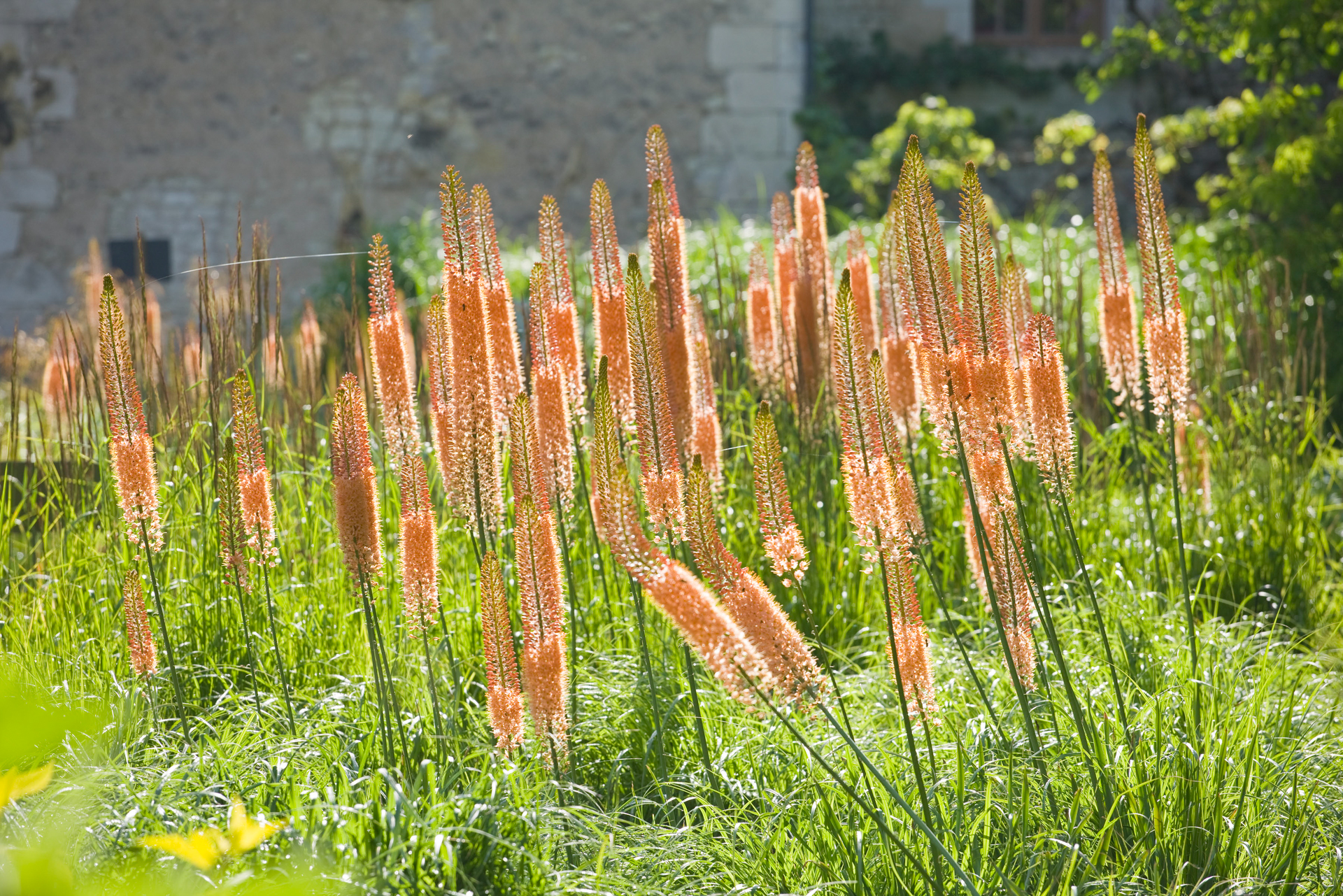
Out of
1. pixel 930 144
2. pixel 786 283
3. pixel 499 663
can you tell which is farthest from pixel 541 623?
pixel 930 144

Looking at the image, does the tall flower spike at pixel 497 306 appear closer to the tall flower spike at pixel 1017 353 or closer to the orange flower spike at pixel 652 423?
the orange flower spike at pixel 652 423

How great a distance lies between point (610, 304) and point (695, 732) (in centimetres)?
88

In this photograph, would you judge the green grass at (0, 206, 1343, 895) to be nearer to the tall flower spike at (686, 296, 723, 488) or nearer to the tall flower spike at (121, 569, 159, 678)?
the tall flower spike at (121, 569, 159, 678)

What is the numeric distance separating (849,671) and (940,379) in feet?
5.07

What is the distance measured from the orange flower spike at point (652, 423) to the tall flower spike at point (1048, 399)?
637mm

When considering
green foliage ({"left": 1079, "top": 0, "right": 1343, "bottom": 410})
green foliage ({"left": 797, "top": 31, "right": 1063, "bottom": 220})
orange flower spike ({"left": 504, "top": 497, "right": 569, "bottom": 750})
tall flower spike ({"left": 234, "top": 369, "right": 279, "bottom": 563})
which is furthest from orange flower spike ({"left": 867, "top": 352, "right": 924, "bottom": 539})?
green foliage ({"left": 797, "top": 31, "right": 1063, "bottom": 220})

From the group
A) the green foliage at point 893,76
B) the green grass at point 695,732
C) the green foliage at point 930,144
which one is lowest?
the green grass at point 695,732

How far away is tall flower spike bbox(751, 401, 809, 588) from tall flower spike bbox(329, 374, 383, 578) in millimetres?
718

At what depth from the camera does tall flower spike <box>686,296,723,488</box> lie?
2.34m

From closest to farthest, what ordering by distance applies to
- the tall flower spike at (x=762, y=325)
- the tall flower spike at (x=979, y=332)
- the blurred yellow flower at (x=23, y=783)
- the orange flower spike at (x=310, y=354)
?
the blurred yellow flower at (x=23, y=783) < the tall flower spike at (x=979, y=332) < the tall flower spike at (x=762, y=325) < the orange flower spike at (x=310, y=354)

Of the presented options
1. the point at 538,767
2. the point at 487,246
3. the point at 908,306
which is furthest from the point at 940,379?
the point at 538,767

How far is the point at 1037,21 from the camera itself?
1284 cm

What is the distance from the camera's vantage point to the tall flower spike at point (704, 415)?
2.34m

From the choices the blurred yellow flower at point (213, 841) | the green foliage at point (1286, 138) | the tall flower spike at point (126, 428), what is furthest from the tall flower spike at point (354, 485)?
the green foliage at point (1286, 138)
